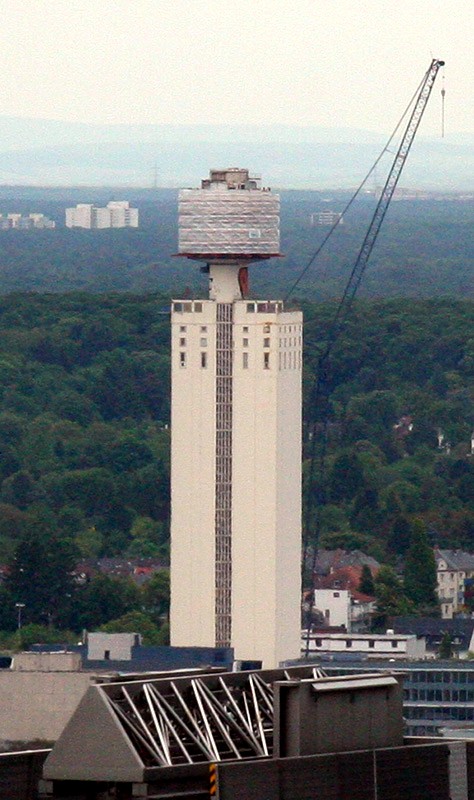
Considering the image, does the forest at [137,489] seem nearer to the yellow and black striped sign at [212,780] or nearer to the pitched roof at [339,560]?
the pitched roof at [339,560]

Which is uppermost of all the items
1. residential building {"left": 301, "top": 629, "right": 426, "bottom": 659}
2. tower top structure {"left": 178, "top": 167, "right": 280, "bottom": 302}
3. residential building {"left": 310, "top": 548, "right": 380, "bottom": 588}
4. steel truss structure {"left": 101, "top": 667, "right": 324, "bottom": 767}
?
tower top structure {"left": 178, "top": 167, "right": 280, "bottom": 302}

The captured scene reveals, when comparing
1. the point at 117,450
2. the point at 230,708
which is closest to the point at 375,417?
the point at 117,450

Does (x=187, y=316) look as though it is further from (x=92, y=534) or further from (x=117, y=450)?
(x=117, y=450)

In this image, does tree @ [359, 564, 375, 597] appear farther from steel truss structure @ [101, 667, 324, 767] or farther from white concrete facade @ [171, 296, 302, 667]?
steel truss structure @ [101, 667, 324, 767]

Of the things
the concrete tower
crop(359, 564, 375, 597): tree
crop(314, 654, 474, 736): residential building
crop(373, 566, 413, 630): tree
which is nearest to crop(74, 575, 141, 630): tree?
crop(373, 566, 413, 630): tree

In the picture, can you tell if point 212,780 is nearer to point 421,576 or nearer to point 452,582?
point 421,576
